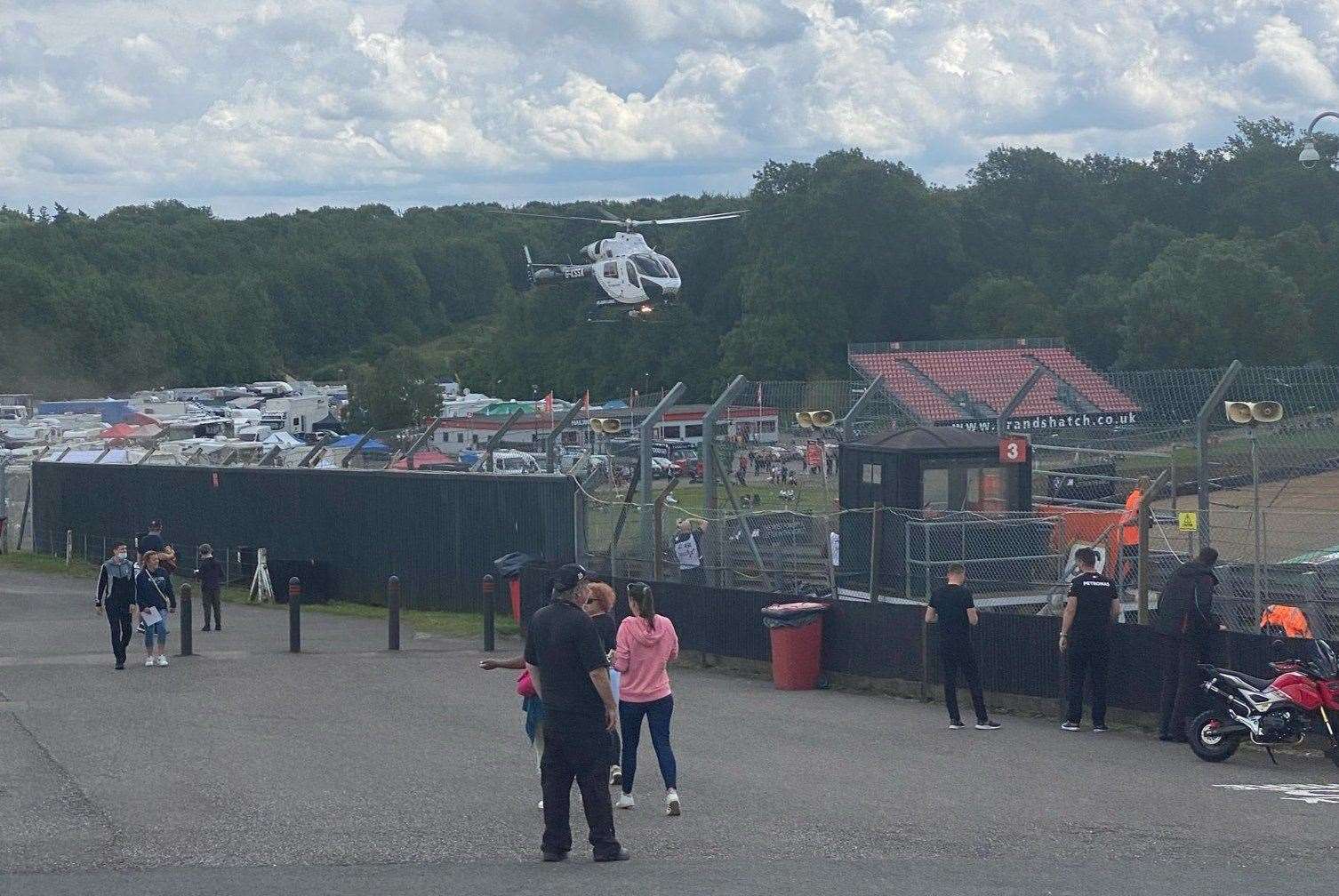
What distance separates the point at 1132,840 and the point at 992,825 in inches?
33.4

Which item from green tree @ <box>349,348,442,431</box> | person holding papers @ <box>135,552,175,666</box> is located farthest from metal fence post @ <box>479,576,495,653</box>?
green tree @ <box>349,348,442,431</box>

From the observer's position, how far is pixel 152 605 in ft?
58.6

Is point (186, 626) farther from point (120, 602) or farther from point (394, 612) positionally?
point (394, 612)

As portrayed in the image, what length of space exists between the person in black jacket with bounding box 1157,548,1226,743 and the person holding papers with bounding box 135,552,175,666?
10.8 metres

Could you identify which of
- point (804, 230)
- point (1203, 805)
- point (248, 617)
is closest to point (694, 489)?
point (248, 617)

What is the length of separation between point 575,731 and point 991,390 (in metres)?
19.2

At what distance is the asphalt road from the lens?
28.2 feet

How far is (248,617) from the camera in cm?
2444

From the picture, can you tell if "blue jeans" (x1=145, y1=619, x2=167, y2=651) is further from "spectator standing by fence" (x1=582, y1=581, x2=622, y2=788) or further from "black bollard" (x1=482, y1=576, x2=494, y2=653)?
"spectator standing by fence" (x1=582, y1=581, x2=622, y2=788)

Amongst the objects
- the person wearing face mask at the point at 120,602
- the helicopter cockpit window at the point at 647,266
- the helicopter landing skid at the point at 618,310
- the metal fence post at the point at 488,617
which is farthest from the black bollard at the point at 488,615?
the helicopter cockpit window at the point at 647,266

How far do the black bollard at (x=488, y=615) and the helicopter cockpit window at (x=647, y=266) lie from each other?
4788 centimetres

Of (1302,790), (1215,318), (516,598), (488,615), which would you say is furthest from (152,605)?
(1215,318)

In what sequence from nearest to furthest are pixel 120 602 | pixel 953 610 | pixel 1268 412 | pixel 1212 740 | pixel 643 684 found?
A: pixel 643 684 < pixel 1212 740 < pixel 953 610 < pixel 1268 412 < pixel 120 602

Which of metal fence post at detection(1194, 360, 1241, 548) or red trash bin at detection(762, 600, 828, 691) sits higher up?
metal fence post at detection(1194, 360, 1241, 548)
